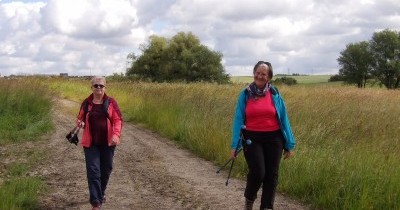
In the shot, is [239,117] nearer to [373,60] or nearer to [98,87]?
[98,87]

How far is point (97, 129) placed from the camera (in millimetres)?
5938

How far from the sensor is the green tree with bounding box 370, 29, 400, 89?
2459 inches

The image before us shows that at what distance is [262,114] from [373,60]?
63.1 meters

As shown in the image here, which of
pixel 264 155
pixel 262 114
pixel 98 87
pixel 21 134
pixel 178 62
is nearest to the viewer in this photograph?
pixel 262 114

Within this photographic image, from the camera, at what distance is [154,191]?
7207mm

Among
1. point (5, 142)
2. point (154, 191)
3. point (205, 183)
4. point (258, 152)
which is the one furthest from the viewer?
point (5, 142)

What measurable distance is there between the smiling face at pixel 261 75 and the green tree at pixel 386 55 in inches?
2403

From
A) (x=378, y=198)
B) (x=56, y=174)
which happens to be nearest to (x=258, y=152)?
(x=378, y=198)

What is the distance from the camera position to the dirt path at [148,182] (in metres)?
6.55

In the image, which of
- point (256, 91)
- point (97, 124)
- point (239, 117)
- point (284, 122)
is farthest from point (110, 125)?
point (284, 122)

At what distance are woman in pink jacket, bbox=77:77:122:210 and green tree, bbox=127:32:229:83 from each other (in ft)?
143

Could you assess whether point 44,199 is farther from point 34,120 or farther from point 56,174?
point 34,120

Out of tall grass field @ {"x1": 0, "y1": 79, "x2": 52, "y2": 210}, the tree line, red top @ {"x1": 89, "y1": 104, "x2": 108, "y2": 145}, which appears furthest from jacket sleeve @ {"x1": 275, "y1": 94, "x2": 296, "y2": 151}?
the tree line

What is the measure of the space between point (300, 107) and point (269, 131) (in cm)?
615
